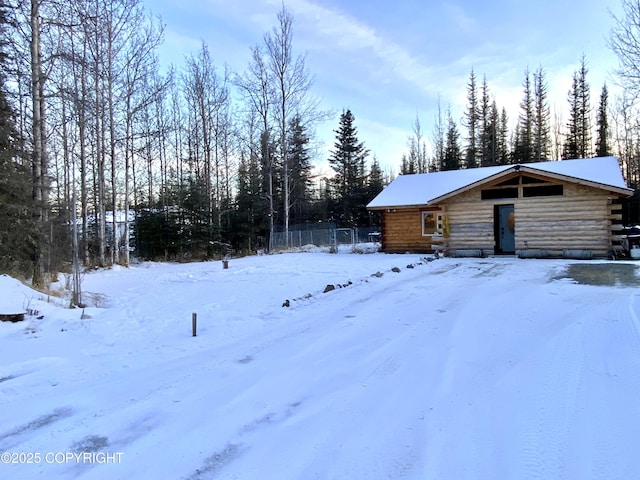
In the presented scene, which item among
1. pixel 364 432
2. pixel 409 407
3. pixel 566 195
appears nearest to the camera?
pixel 364 432

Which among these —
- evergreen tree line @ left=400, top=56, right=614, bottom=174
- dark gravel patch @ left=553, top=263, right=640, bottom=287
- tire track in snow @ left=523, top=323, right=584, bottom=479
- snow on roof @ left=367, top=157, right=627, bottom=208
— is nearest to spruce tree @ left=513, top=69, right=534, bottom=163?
→ evergreen tree line @ left=400, top=56, right=614, bottom=174

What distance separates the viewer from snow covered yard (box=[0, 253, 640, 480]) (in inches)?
102

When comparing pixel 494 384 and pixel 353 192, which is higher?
pixel 353 192

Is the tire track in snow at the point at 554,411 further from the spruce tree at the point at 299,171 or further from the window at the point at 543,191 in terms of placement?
the spruce tree at the point at 299,171

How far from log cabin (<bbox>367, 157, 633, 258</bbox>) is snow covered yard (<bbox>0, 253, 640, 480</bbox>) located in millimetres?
9384

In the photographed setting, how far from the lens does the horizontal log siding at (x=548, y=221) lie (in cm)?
1542

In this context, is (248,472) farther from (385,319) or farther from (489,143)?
(489,143)

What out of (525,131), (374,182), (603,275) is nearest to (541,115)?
(525,131)

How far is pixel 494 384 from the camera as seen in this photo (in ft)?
12.1

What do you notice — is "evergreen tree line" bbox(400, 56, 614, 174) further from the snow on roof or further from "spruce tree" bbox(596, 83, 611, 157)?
the snow on roof

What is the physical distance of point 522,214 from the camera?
650 inches

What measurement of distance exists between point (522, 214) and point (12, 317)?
16.9 metres

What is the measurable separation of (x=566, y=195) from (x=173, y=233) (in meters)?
21.4

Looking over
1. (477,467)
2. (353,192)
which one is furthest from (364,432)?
(353,192)
